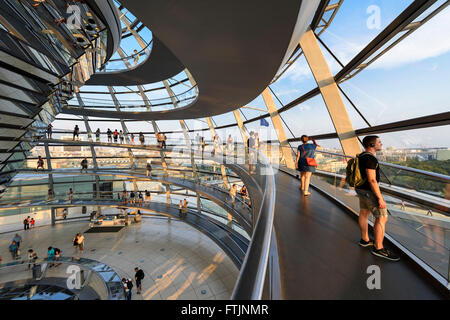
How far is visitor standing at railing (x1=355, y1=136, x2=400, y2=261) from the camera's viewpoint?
2.41 m

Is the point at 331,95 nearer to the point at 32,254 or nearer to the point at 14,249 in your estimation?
the point at 32,254

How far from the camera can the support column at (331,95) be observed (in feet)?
20.7

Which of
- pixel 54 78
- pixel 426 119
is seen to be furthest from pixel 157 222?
pixel 426 119

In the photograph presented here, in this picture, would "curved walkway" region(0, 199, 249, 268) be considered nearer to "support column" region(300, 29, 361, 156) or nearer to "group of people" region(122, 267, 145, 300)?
"group of people" region(122, 267, 145, 300)

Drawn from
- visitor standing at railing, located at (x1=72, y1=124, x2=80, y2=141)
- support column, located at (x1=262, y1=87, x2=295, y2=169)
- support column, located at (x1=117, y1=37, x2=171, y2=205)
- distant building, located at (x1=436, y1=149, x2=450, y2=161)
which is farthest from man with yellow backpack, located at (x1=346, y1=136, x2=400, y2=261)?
visitor standing at railing, located at (x1=72, y1=124, x2=80, y2=141)

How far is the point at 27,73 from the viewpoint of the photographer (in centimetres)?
420

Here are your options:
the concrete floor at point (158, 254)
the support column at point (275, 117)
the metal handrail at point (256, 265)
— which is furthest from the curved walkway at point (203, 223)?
the metal handrail at point (256, 265)

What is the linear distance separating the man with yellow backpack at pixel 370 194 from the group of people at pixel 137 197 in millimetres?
19065

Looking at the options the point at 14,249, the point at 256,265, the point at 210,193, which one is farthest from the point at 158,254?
the point at 256,265

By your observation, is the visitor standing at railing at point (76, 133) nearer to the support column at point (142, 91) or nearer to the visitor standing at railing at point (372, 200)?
the support column at point (142, 91)

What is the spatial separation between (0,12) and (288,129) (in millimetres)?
11020

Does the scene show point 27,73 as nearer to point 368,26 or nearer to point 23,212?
point 368,26

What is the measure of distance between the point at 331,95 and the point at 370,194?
16.9 ft

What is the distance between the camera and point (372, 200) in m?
2.51
